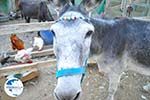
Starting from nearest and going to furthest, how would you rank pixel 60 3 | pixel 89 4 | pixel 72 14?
pixel 72 14
pixel 89 4
pixel 60 3

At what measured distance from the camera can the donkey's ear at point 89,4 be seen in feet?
7.40

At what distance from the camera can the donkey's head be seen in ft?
5.89

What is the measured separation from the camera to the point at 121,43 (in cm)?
284

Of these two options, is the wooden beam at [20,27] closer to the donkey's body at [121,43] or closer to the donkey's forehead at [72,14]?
the donkey's body at [121,43]

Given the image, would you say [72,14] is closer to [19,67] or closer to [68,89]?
[68,89]

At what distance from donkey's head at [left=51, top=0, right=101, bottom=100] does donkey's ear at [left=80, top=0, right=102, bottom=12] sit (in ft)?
0.66

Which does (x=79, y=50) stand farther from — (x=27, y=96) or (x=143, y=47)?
(x=27, y=96)

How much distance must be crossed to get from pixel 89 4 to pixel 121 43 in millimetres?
849

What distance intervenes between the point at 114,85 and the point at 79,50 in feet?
4.69

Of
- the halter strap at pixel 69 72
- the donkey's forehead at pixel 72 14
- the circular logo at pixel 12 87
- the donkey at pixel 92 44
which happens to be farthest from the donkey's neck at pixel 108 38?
the circular logo at pixel 12 87

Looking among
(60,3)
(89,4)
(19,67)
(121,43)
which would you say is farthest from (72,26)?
(19,67)

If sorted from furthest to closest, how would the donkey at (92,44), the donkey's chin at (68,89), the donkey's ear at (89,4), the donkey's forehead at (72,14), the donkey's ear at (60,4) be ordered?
the donkey's ear at (60,4) < the donkey's ear at (89,4) < the donkey's forehead at (72,14) < the donkey at (92,44) < the donkey's chin at (68,89)

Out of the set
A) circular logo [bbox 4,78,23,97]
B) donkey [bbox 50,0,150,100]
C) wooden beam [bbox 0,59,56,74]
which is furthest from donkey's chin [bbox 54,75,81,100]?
wooden beam [bbox 0,59,56,74]

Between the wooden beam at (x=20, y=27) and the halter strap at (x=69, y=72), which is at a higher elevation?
the wooden beam at (x=20, y=27)
